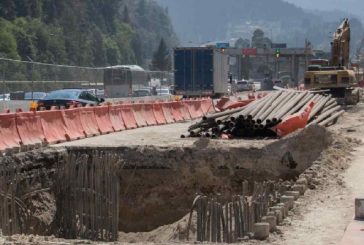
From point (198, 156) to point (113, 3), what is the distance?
133164mm

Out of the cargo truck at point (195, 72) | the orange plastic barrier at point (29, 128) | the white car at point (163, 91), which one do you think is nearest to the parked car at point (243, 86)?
the white car at point (163, 91)

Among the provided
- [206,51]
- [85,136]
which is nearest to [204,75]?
[206,51]

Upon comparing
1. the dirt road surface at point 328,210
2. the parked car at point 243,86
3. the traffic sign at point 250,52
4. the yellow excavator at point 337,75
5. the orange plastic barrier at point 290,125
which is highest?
the traffic sign at point 250,52

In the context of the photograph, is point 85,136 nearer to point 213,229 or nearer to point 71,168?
point 71,168

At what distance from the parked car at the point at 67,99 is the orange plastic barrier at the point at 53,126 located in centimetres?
613

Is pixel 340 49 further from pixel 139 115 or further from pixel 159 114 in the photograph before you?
pixel 139 115

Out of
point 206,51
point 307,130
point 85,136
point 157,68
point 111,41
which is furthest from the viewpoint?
point 157,68

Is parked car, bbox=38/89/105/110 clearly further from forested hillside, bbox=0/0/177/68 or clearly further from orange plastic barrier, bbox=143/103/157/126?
forested hillside, bbox=0/0/177/68

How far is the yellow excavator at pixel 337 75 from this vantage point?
3456 centimetres

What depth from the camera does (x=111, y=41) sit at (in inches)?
5108

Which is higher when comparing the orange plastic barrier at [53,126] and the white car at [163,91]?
the orange plastic barrier at [53,126]

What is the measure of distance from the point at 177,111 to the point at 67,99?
4.84 metres

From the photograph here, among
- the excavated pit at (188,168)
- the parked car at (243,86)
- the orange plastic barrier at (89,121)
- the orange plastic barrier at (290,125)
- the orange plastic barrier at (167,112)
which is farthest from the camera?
the parked car at (243,86)

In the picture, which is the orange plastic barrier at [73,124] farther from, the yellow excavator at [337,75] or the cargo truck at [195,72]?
the cargo truck at [195,72]
